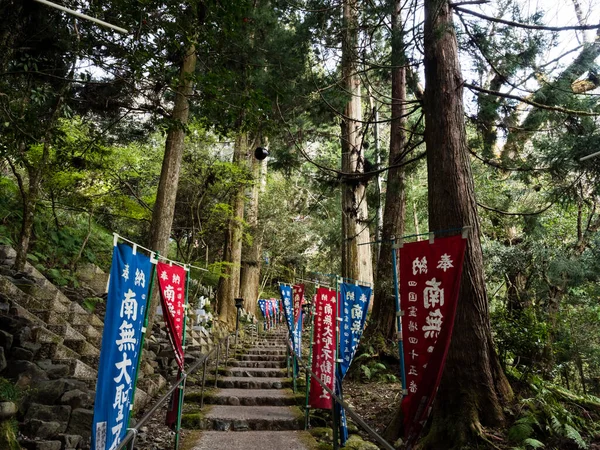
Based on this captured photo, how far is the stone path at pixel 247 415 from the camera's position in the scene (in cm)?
516

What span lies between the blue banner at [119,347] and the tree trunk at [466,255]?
312 cm

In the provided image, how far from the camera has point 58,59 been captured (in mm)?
6934

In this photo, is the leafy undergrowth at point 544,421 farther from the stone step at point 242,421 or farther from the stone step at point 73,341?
the stone step at point 73,341

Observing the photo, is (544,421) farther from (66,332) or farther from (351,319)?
(66,332)

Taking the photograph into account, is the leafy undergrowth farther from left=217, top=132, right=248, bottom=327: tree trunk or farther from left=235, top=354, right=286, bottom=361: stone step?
left=217, top=132, right=248, bottom=327: tree trunk

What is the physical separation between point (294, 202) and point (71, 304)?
14048 mm

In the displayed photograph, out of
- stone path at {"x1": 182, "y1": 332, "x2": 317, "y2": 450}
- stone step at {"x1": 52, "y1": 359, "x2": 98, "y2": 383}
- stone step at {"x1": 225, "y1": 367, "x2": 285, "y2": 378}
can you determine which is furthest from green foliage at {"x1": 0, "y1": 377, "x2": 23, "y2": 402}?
stone step at {"x1": 225, "y1": 367, "x2": 285, "y2": 378}

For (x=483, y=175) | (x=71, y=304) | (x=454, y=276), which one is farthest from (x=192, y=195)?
(x=454, y=276)

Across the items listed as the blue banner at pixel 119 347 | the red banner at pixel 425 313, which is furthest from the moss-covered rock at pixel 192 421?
the red banner at pixel 425 313

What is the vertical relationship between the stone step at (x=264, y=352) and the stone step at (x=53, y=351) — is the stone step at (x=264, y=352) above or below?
below

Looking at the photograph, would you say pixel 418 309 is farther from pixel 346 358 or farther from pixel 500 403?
pixel 346 358

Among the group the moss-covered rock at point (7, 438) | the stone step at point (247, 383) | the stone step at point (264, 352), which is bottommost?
the stone step at point (247, 383)

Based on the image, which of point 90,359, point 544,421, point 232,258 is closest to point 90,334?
point 90,359

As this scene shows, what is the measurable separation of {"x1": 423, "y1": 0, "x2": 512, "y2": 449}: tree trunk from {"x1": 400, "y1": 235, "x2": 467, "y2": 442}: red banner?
1.01 meters
